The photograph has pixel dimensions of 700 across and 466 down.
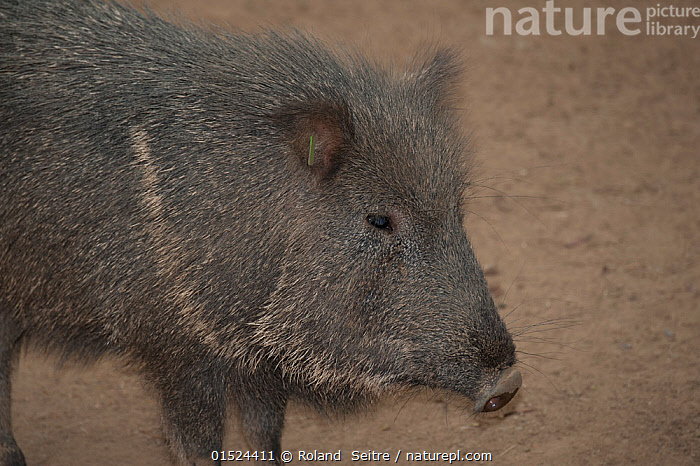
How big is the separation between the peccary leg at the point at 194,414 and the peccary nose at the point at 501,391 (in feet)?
3.60

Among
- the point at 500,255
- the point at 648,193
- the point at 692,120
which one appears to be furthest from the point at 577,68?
the point at 500,255

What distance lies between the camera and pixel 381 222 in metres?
3.14

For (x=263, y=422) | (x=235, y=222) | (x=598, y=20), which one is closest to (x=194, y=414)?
(x=263, y=422)

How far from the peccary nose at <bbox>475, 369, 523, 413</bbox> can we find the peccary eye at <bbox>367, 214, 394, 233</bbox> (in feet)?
2.31

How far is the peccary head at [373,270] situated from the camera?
3.05m

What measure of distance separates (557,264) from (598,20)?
4.08m

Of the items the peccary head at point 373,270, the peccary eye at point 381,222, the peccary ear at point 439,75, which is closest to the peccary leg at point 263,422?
the peccary head at point 373,270

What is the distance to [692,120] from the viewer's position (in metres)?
7.04

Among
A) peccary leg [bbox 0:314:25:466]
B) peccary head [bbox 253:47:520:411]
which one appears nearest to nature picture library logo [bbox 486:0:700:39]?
peccary head [bbox 253:47:520:411]

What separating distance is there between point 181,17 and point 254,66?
2.27ft

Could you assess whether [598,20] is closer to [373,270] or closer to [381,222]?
[381,222]

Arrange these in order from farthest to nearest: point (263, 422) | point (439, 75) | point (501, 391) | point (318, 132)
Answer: point (263, 422) → point (439, 75) → point (318, 132) → point (501, 391)

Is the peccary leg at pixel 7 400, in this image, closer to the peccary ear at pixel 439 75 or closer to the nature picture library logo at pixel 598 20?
the peccary ear at pixel 439 75

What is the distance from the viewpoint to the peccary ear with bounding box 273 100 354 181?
3.04m
